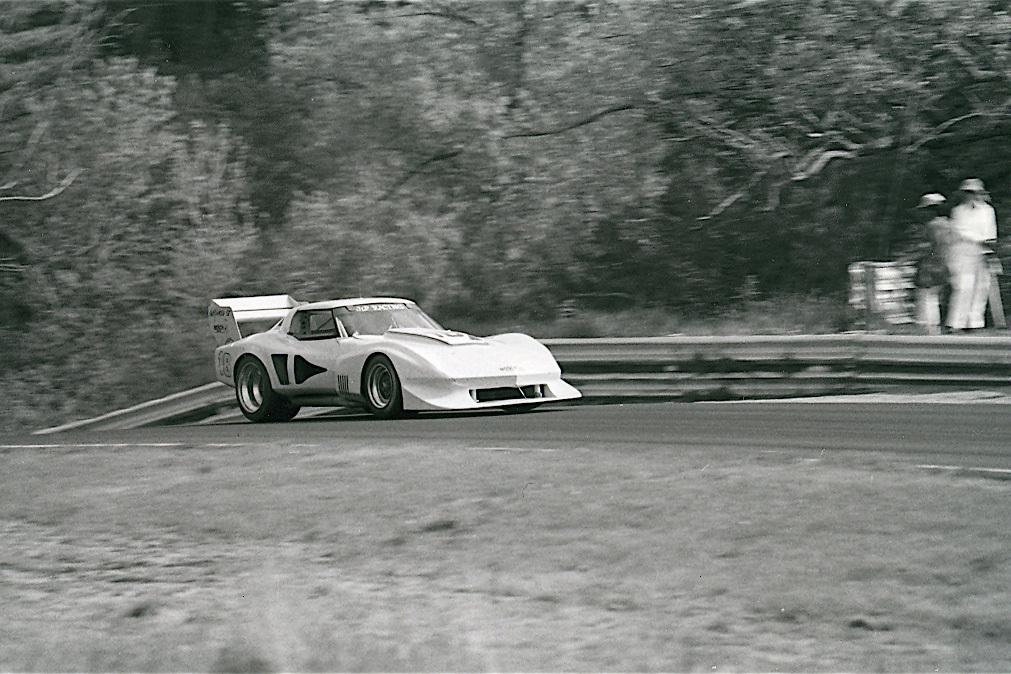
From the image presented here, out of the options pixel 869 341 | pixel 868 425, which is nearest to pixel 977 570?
pixel 868 425

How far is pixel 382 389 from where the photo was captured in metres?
11.7

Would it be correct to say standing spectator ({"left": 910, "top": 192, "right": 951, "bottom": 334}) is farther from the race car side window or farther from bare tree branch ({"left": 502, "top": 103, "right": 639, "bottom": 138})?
the race car side window

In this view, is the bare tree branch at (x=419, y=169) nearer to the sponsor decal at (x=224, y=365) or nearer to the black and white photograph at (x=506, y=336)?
the black and white photograph at (x=506, y=336)

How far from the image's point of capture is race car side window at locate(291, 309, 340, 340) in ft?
39.9

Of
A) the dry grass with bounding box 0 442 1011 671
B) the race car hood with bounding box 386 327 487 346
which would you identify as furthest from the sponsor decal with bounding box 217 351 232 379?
the dry grass with bounding box 0 442 1011 671

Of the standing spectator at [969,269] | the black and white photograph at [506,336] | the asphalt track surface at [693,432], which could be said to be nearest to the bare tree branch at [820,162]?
the black and white photograph at [506,336]

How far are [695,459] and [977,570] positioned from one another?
9.98 feet

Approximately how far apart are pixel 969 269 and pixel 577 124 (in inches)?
304

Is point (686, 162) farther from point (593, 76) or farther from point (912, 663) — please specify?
Answer: point (912, 663)

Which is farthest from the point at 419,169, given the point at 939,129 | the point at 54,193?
the point at 939,129

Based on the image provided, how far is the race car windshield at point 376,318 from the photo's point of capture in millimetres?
12062

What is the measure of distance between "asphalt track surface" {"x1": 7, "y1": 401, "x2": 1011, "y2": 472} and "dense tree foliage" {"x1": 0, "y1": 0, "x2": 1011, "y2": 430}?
879 cm

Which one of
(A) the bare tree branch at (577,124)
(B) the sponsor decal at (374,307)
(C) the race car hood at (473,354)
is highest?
(A) the bare tree branch at (577,124)

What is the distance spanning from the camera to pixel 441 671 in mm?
4316
